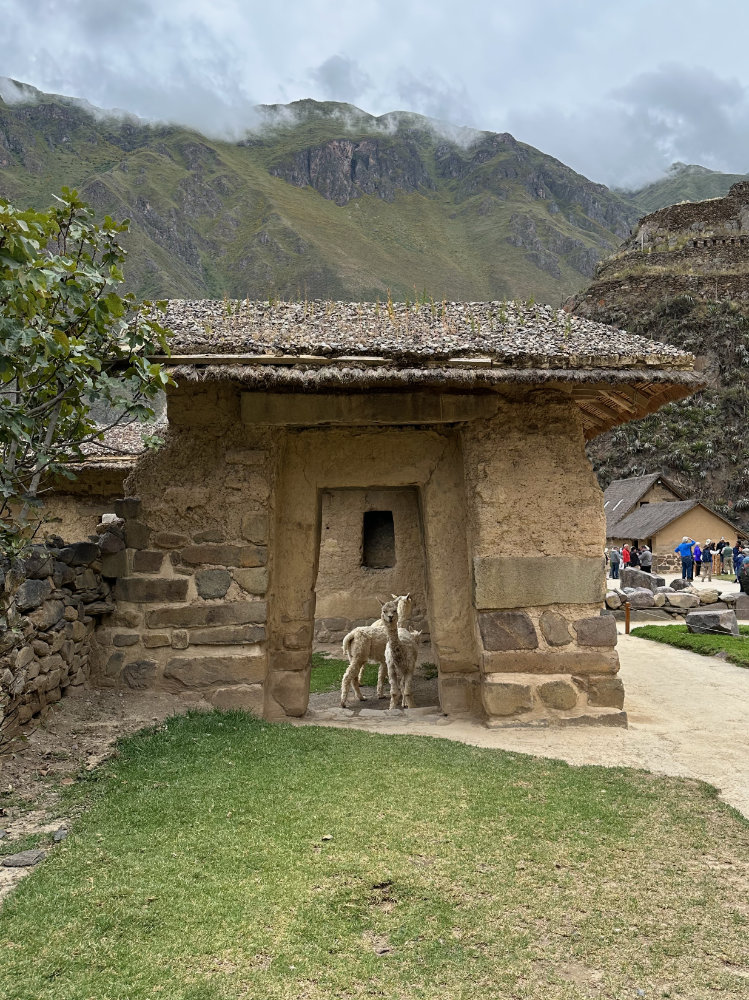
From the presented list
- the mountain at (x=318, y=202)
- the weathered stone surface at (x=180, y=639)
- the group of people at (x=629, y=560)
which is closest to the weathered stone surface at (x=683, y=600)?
the group of people at (x=629, y=560)

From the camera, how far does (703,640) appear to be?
11.3 m

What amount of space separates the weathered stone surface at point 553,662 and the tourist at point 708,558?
68.1 ft

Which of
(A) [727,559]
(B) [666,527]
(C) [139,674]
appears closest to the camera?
(C) [139,674]

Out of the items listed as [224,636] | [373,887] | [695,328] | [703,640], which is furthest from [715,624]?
[695,328]

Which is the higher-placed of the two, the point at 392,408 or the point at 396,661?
the point at 392,408

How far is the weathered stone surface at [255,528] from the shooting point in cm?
600

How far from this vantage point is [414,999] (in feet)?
7.91

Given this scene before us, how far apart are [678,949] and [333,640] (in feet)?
31.7

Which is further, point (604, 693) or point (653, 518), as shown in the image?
point (653, 518)

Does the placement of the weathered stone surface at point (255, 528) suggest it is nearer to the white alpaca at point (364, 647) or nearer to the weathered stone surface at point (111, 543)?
the weathered stone surface at point (111, 543)

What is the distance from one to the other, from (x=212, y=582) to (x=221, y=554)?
0.24m

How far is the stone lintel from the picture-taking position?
6.16 meters

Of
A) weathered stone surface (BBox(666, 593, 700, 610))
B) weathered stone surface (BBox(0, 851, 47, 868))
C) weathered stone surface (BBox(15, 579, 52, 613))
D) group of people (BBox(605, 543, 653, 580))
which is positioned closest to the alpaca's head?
weathered stone surface (BBox(15, 579, 52, 613))

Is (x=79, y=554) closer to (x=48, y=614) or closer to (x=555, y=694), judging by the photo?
(x=48, y=614)
